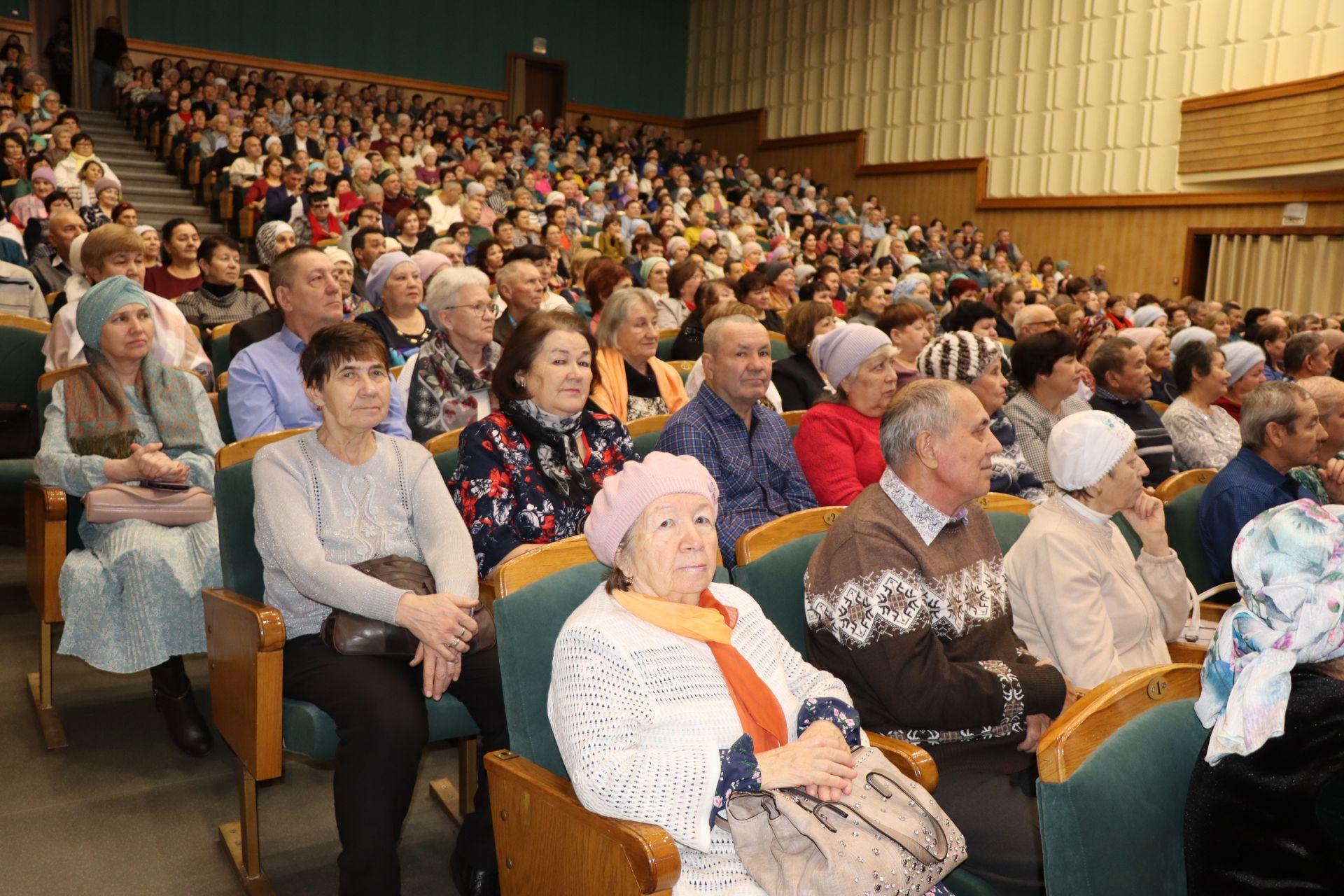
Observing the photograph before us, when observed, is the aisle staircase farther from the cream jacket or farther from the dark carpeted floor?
the cream jacket

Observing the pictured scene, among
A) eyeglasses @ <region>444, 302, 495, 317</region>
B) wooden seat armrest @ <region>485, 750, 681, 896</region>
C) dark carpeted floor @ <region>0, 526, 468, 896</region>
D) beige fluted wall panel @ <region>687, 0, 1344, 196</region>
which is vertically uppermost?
beige fluted wall panel @ <region>687, 0, 1344, 196</region>

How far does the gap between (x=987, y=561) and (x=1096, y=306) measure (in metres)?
Result: 8.38

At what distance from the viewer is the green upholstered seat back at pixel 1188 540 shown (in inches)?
117

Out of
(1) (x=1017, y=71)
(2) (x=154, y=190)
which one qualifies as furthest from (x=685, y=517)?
(1) (x=1017, y=71)

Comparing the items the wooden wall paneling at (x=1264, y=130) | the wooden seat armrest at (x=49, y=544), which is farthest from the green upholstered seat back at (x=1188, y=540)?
the wooden wall paneling at (x=1264, y=130)

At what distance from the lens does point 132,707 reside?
9.67 feet

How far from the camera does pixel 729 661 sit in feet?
5.26

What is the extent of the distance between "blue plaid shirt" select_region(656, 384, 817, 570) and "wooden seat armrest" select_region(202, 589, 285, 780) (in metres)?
1.11

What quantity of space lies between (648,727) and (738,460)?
136cm

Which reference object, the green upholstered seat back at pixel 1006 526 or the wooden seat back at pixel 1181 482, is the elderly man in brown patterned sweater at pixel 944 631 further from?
the wooden seat back at pixel 1181 482

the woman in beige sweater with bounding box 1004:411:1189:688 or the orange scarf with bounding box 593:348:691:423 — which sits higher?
the orange scarf with bounding box 593:348:691:423

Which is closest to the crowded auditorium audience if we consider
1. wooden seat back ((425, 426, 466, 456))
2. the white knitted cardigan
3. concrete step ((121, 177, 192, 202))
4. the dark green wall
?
the white knitted cardigan

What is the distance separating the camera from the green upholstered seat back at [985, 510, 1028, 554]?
2336 mm

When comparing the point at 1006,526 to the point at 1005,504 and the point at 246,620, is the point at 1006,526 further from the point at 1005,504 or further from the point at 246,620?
the point at 246,620
